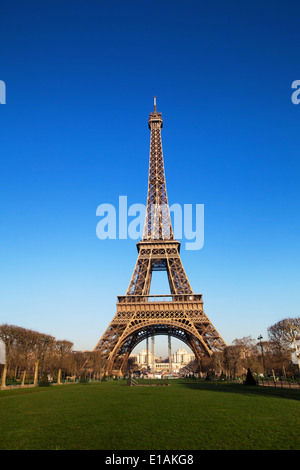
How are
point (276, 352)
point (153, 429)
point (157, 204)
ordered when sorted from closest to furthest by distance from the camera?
1. point (153, 429)
2. point (276, 352)
3. point (157, 204)

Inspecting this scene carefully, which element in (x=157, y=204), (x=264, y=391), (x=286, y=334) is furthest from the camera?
(x=157, y=204)

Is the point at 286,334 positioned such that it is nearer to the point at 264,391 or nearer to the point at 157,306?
the point at 157,306

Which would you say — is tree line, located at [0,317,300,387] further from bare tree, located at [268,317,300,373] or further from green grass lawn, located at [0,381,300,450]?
green grass lawn, located at [0,381,300,450]

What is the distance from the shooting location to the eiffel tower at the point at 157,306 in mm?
54281

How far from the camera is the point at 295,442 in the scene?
868 cm

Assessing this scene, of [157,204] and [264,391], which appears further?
[157,204]

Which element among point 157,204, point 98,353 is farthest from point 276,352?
point 157,204

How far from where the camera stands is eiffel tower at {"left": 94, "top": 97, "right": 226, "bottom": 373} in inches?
2137

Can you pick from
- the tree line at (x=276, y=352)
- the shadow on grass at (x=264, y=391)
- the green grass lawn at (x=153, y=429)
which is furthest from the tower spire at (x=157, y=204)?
the green grass lawn at (x=153, y=429)

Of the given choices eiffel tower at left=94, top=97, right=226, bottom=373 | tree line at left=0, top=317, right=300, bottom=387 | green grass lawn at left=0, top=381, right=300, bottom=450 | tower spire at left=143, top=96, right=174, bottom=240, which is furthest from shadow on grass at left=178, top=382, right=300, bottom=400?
tower spire at left=143, top=96, right=174, bottom=240

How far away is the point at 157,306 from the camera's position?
5859 centimetres

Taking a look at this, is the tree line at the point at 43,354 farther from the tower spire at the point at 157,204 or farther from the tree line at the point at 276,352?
the tower spire at the point at 157,204
